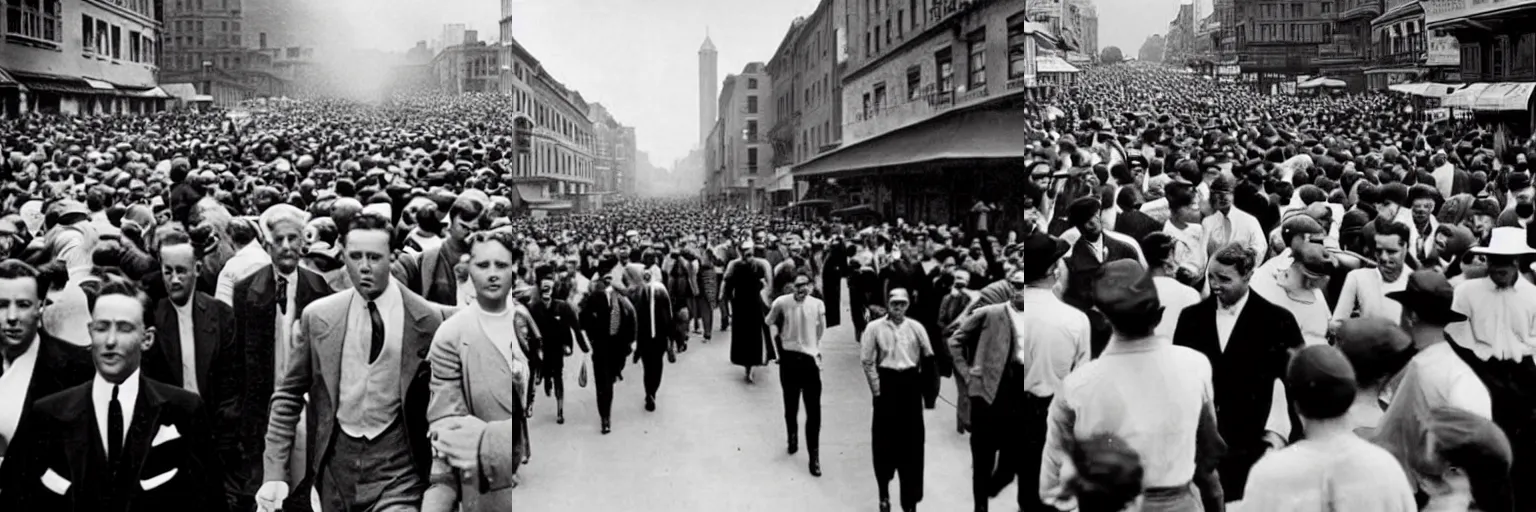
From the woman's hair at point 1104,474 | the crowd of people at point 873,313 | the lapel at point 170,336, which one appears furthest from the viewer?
the lapel at point 170,336

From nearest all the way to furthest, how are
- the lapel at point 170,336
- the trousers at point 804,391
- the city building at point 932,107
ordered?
the trousers at point 804,391 → the city building at point 932,107 → the lapel at point 170,336

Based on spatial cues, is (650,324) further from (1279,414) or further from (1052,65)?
(1279,414)

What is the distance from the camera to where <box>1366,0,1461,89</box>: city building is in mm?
3529

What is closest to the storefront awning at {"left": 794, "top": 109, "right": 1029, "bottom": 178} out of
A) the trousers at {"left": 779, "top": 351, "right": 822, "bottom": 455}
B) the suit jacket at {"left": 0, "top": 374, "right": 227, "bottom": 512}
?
the trousers at {"left": 779, "top": 351, "right": 822, "bottom": 455}

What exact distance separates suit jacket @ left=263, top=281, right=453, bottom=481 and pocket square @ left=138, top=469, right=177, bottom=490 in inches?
15.8

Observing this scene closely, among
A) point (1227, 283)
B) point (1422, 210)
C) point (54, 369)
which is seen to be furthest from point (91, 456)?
point (1422, 210)

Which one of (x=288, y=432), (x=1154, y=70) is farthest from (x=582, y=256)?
(x=1154, y=70)

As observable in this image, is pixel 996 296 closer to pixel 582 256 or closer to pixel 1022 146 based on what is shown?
pixel 1022 146

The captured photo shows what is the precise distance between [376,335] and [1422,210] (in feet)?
11.3

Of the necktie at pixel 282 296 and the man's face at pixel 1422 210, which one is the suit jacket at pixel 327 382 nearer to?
the necktie at pixel 282 296

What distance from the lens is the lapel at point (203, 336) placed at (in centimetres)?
338

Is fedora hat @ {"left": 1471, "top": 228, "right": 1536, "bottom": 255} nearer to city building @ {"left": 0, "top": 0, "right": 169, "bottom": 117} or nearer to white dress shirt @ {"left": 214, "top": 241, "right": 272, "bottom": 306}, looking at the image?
white dress shirt @ {"left": 214, "top": 241, "right": 272, "bottom": 306}

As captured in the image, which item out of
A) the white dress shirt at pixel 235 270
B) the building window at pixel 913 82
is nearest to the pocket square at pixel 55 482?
the white dress shirt at pixel 235 270

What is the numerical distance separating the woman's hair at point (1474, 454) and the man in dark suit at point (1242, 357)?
0.44 metres
